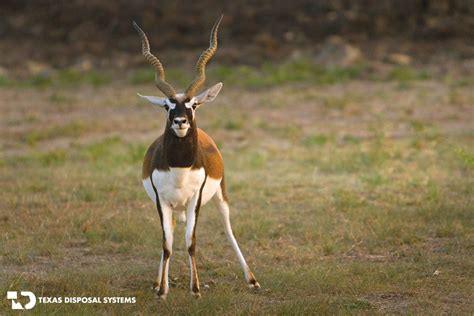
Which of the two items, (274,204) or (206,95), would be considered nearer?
(206,95)

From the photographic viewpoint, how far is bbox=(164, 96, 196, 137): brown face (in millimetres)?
6176

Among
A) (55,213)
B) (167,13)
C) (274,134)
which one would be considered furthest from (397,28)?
(55,213)

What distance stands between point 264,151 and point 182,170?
21.0ft

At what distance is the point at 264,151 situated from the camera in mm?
12711

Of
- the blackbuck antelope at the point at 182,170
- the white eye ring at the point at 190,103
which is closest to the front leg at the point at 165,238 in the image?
the blackbuck antelope at the point at 182,170

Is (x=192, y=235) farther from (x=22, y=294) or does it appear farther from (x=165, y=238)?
(x=22, y=294)

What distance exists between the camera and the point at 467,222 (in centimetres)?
858

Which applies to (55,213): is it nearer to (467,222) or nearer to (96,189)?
(96,189)

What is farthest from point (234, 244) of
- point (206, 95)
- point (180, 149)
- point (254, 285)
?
point (206, 95)

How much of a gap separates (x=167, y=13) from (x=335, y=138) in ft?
35.9

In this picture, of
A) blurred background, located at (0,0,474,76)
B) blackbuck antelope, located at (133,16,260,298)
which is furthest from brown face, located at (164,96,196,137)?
blurred background, located at (0,0,474,76)

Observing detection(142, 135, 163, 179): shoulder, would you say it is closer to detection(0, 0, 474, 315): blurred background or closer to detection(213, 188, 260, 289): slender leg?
detection(213, 188, 260, 289): slender leg

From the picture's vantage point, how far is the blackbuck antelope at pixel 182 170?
6.33 m

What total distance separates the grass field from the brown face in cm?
113
